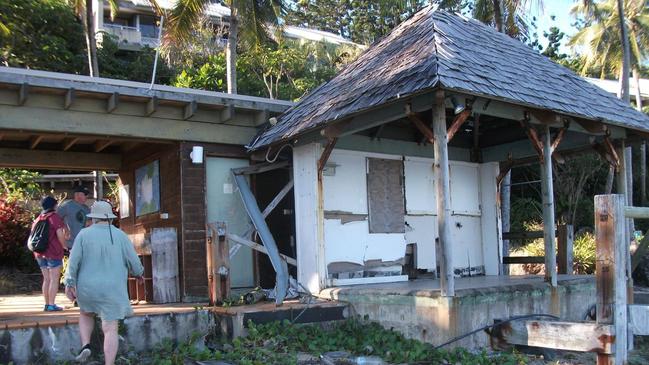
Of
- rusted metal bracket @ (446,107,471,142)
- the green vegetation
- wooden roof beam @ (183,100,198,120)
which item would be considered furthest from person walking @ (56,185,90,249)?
A: rusted metal bracket @ (446,107,471,142)

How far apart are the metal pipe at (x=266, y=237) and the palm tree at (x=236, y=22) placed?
Result: 7977mm

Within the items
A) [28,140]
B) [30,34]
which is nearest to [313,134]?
[28,140]

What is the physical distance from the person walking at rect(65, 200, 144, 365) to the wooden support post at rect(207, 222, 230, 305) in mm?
2359

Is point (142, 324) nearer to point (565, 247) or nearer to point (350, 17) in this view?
point (565, 247)

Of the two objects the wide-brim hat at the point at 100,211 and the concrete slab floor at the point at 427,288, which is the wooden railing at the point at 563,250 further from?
the wide-brim hat at the point at 100,211

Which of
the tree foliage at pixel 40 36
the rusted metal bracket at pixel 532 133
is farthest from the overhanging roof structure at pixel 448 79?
the tree foliage at pixel 40 36

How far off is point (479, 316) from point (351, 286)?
2.27m

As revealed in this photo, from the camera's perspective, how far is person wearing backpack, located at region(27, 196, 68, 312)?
799cm

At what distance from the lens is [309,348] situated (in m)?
7.40

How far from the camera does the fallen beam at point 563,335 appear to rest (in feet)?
18.8

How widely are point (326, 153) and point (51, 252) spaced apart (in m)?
4.03

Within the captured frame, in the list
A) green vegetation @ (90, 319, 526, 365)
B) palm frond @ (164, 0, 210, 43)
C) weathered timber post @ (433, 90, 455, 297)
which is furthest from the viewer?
palm frond @ (164, 0, 210, 43)

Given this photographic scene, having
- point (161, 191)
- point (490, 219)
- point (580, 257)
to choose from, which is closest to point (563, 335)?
point (490, 219)

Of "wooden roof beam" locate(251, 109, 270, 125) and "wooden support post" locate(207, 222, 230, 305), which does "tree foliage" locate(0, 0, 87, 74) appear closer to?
"wooden roof beam" locate(251, 109, 270, 125)
